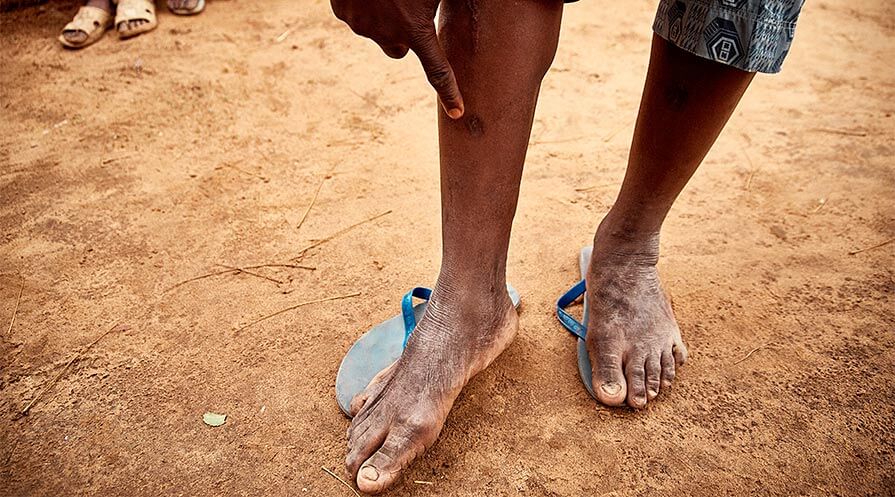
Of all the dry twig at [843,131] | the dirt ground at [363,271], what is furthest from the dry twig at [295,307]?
the dry twig at [843,131]

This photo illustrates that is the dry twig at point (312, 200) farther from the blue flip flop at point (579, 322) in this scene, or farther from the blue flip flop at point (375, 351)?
the blue flip flop at point (579, 322)

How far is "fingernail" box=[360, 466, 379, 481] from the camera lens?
95cm

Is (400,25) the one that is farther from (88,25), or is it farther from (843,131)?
(88,25)

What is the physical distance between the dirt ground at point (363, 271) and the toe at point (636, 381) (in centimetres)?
3

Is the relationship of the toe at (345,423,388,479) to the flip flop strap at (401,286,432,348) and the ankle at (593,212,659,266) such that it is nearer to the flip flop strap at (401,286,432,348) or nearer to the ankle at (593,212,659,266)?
the flip flop strap at (401,286,432,348)

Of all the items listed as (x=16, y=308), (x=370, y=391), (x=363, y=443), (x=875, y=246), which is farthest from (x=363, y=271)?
(x=875, y=246)

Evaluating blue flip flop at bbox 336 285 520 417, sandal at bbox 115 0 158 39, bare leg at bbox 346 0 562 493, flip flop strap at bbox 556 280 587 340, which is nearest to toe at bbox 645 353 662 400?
flip flop strap at bbox 556 280 587 340

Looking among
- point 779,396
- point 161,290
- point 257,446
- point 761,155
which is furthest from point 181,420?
point 761,155

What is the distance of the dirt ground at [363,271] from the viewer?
41.2 inches

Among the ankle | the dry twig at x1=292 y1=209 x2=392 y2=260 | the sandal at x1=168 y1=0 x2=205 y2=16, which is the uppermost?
the ankle

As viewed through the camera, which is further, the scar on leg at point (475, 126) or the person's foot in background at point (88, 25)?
the person's foot in background at point (88, 25)

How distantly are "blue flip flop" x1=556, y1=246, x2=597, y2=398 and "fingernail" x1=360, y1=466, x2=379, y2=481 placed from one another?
1.39 ft

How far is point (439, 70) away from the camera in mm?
813

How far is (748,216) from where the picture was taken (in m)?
1.65
